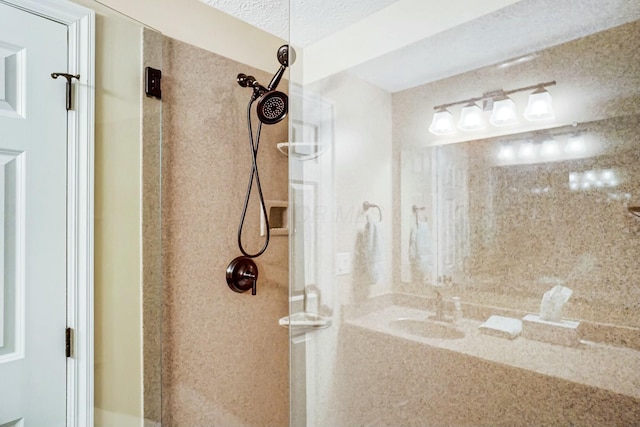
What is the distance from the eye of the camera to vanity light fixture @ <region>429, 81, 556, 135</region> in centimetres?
100

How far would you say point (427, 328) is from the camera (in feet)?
3.85

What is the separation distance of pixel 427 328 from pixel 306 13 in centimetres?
139

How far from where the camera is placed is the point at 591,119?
94 centimetres

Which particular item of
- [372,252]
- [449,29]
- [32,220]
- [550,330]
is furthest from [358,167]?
[32,220]

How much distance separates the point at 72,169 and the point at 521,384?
5.04 ft

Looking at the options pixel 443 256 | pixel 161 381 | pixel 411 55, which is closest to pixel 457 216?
pixel 443 256

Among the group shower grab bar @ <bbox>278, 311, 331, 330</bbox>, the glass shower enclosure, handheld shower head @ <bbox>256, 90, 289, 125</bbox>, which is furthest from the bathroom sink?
handheld shower head @ <bbox>256, 90, 289, 125</bbox>

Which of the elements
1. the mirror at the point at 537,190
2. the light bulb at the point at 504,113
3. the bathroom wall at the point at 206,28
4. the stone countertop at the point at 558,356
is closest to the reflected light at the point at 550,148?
the mirror at the point at 537,190

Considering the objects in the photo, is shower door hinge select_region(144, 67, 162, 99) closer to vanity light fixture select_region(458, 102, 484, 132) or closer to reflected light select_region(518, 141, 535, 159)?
vanity light fixture select_region(458, 102, 484, 132)

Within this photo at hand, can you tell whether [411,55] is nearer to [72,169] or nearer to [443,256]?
[443,256]

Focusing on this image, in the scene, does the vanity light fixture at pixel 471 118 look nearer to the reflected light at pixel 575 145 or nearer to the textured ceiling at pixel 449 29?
the textured ceiling at pixel 449 29

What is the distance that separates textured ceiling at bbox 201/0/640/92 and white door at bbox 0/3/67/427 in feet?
2.34

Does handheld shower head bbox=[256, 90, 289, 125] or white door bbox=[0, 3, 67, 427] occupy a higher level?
handheld shower head bbox=[256, 90, 289, 125]

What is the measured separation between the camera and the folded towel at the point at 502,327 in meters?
1.02
